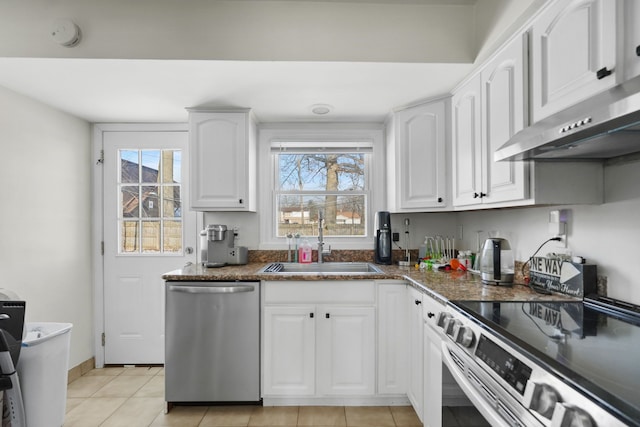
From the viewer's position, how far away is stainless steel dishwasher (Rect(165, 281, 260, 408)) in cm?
222

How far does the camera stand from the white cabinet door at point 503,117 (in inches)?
60.8

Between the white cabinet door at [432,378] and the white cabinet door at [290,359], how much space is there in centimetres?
73

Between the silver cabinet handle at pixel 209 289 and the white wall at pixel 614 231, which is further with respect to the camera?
the silver cabinet handle at pixel 209 289

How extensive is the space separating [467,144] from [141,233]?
8.81 feet

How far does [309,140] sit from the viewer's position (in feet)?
9.73

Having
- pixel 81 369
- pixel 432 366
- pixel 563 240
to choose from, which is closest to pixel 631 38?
pixel 563 240

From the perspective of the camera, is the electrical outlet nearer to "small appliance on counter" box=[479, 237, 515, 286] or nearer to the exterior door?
"small appliance on counter" box=[479, 237, 515, 286]

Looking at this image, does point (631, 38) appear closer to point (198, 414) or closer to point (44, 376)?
point (198, 414)

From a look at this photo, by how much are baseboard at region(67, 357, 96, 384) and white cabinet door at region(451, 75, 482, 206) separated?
3164mm

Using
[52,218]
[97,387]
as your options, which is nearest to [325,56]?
[52,218]

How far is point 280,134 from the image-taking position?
2.96m

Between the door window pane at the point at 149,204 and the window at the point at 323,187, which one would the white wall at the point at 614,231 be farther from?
the door window pane at the point at 149,204

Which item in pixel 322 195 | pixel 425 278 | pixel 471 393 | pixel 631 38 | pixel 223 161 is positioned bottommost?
pixel 471 393

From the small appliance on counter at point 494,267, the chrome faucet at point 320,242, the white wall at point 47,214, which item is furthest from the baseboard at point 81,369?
the small appliance on counter at point 494,267
